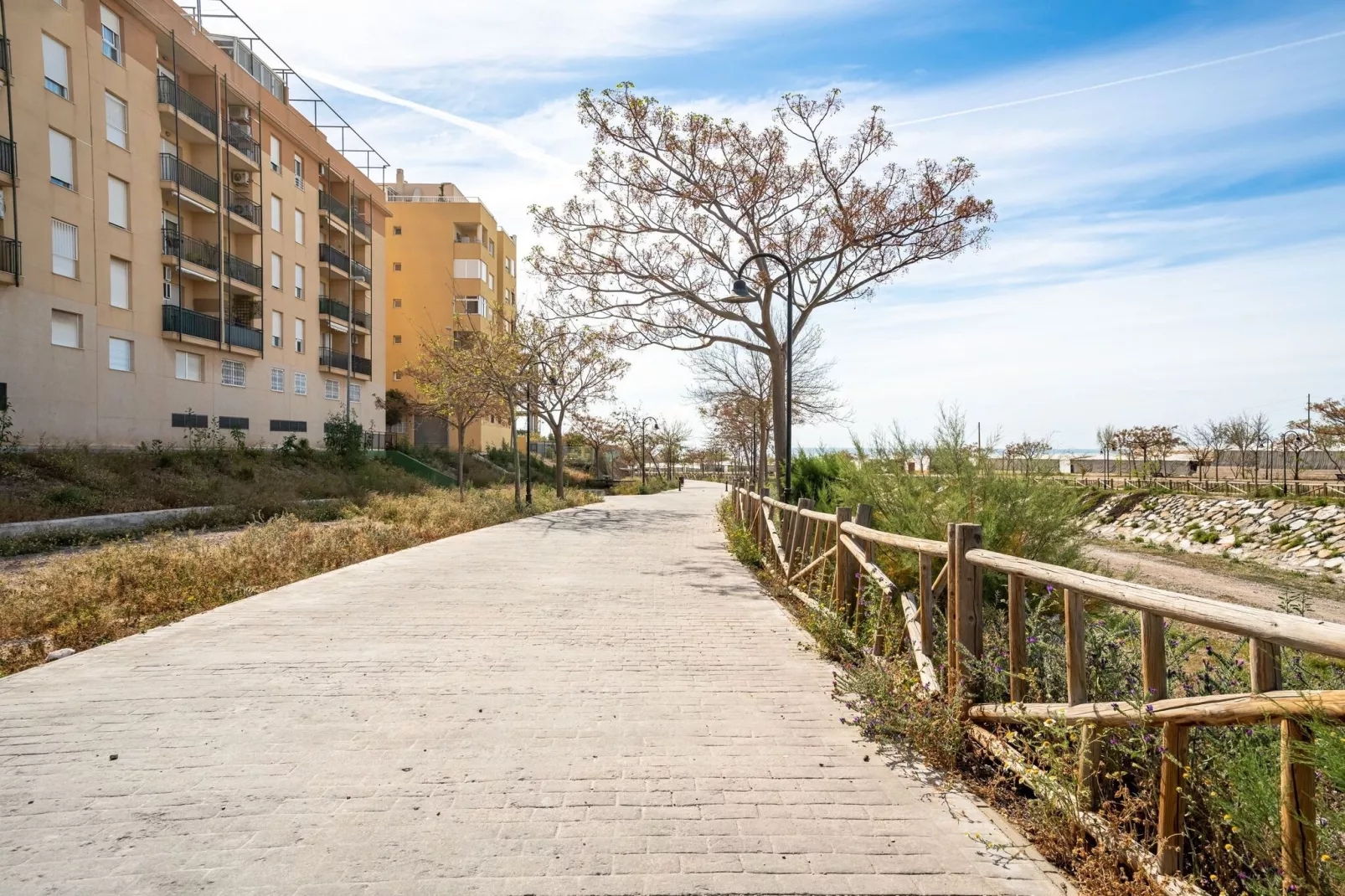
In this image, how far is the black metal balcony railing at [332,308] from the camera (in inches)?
1394

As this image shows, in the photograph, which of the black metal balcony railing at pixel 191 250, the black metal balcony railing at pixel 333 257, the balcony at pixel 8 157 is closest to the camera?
the balcony at pixel 8 157

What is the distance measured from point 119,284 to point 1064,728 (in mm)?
27373

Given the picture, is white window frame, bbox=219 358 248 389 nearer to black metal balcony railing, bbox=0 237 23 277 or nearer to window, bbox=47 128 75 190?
window, bbox=47 128 75 190

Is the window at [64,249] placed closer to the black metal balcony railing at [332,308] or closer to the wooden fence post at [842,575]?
the black metal balcony railing at [332,308]

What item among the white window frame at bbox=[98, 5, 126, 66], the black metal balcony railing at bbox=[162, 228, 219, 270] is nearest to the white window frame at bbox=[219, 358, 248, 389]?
the black metal balcony railing at bbox=[162, 228, 219, 270]

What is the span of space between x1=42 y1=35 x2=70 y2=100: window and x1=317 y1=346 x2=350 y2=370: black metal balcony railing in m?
15.3

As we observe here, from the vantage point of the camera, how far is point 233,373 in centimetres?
2839

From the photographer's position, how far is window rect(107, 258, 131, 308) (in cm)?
2247

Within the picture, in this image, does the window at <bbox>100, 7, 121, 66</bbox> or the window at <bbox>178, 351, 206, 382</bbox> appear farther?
the window at <bbox>178, 351, 206, 382</bbox>

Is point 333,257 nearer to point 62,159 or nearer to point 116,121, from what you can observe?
point 116,121

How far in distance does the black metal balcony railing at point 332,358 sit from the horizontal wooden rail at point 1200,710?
36.5 meters

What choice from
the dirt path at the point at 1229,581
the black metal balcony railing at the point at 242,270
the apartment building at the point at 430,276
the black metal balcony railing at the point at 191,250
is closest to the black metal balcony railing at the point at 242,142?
the black metal balcony railing at the point at 242,270

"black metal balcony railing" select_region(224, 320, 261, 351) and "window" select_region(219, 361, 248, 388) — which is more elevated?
"black metal balcony railing" select_region(224, 320, 261, 351)

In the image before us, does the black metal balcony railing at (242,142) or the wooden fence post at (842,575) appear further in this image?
the black metal balcony railing at (242,142)
